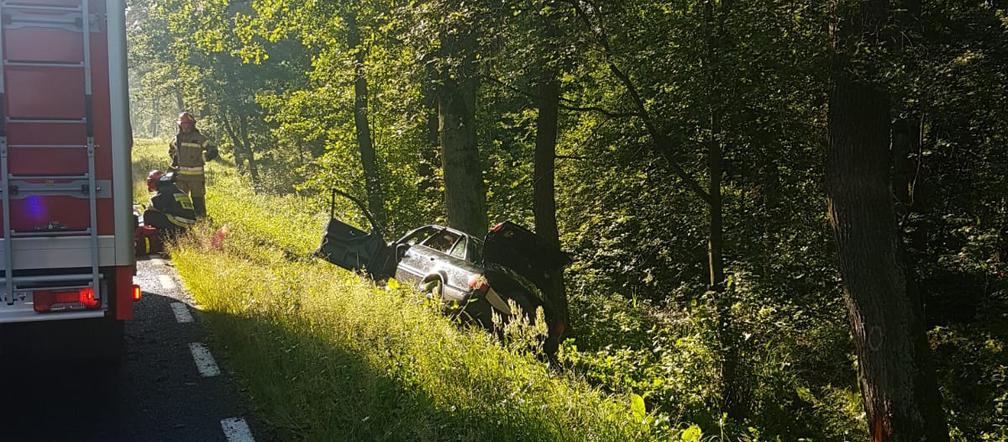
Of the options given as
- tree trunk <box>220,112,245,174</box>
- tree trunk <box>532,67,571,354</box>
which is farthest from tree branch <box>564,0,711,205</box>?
tree trunk <box>220,112,245,174</box>

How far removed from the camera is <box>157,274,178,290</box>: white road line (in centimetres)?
980

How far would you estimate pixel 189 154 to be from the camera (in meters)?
13.4

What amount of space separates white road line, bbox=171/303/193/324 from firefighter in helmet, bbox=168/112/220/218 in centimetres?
487

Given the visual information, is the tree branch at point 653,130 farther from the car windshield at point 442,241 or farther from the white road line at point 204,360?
the white road line at point 204,360

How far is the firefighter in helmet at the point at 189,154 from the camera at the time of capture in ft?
43.2

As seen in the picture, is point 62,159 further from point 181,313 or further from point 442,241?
point 442,241

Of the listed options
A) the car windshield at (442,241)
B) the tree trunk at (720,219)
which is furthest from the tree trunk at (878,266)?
the car windshield at (442,241)

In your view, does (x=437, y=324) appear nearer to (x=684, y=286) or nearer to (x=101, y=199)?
(x=101, y=199)

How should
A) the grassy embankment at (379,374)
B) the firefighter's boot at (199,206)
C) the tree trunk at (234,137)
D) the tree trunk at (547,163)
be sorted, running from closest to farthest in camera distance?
1. the grassy embankment at (379,374)
2. the tree trunk at (547,163)
3. the firefighter's boot at (199,206)
4. the tree trunk at (234,137)

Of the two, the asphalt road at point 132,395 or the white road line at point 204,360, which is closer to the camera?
the asphalt road at point 132,395

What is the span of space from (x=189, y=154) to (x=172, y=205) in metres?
1.22

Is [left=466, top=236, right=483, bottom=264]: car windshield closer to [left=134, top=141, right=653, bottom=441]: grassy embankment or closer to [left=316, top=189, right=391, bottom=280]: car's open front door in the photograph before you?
[left=134, top=141, right=653, bottom=441]: grassy embankment

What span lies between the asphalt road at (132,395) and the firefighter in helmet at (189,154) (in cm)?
622

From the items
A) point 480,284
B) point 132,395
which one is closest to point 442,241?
point 480,284
